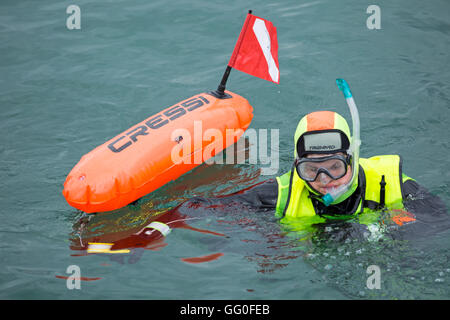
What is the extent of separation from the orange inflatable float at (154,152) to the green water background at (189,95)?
34cm

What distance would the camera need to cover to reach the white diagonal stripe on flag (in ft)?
17.9

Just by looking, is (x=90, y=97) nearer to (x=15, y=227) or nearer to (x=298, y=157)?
(x=15, y=227)

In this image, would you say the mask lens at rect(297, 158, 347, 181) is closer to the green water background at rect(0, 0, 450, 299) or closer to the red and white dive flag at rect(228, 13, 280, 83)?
the green water background at rect(0, 0, 450, 299)

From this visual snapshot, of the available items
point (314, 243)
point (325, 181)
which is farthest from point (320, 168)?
point (314, 243)

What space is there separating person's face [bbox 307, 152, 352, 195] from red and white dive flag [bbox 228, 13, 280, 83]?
1826mm

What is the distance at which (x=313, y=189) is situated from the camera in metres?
3.95

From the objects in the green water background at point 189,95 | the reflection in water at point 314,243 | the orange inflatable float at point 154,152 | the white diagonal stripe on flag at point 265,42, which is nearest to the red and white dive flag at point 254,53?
the white diagonal stripe on flag at point 265,42

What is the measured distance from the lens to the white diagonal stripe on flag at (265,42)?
5.46 metres

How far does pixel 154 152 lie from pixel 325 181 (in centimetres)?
168

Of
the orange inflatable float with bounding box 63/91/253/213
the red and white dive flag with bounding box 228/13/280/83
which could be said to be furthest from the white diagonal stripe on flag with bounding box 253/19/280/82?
the orange inflatable float with bounding box 63/91/253/213

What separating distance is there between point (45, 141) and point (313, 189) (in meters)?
3.49

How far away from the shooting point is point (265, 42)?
5.51m

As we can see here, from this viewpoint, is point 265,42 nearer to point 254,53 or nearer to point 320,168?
point 254,53

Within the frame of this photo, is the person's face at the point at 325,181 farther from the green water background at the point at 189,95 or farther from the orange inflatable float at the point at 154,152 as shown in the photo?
the orange inflatable float at the point at 154,152
